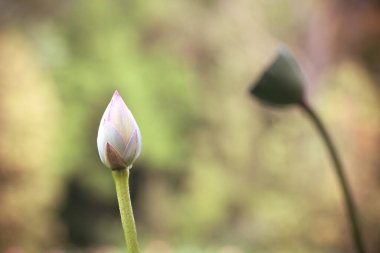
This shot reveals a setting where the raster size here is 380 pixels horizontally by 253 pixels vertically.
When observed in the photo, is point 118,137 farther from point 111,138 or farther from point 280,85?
point 280,85

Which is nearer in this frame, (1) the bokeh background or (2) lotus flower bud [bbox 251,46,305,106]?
(2) lotus flower bud [bbox 251,46,305,106]

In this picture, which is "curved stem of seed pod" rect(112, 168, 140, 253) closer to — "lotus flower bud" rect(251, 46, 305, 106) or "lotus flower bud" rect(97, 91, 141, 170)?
"lotus flower bud" rect(97, 91, 141, 170)

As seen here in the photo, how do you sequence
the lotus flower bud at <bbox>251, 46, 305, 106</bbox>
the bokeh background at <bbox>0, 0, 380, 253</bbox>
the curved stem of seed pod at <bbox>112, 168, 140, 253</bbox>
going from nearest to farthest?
the curved stem of seed pod at <bbox>112, 168, 140, 253</bbox>, the lotus flower bud at <bbox>251, 46, 305, 106</bbox>, the bokeh background at <bbox>0, 0, 380, 253</bbox>


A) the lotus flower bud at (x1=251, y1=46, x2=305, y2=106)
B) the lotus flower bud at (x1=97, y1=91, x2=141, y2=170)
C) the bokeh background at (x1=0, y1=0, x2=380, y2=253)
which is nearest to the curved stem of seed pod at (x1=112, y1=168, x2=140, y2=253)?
the lotus flower bud at (x1=97, y1=91, x2=141, y2=170)

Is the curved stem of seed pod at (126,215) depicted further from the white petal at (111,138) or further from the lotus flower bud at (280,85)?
the lotus flower bud at (280,85)

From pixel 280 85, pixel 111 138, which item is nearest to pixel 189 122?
pixel 280 85

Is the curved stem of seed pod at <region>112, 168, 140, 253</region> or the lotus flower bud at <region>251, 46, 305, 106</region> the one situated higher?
the lotus flower bud at <region>251, 46, 305, 106</region>
